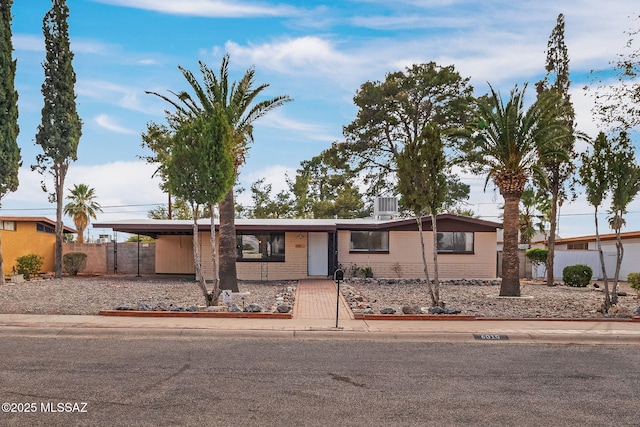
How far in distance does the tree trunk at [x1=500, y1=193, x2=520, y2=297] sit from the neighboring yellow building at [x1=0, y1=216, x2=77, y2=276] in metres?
23.3

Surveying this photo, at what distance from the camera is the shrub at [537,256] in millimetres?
32031

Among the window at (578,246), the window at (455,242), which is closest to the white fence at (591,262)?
the window at (578,246)

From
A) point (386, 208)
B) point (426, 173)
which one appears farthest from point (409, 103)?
point (426, 173)

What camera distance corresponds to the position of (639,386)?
7.73 meters

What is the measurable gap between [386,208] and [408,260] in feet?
15.2

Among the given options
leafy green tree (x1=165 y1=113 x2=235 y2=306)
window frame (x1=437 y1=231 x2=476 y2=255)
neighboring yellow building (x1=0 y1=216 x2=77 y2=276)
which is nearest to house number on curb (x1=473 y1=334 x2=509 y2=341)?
leafy green tree (x1=165 y1=113 x2=235 y2=306)

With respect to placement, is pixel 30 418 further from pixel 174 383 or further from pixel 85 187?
pixel 85 187

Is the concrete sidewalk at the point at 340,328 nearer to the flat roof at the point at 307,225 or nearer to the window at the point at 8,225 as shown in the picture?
the flat roof at the point at 307,225

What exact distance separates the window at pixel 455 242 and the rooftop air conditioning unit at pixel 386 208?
3.99 metres

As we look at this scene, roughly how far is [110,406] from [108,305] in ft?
30.8

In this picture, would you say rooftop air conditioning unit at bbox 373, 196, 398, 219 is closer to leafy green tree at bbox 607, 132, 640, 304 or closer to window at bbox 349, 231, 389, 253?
window at bbox 349, 231, 389, 253

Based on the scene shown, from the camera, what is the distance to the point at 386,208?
100 ft

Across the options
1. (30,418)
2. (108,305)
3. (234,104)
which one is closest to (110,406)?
(30,418)

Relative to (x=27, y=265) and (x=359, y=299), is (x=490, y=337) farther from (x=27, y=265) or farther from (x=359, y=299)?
(x=27, y=265)
